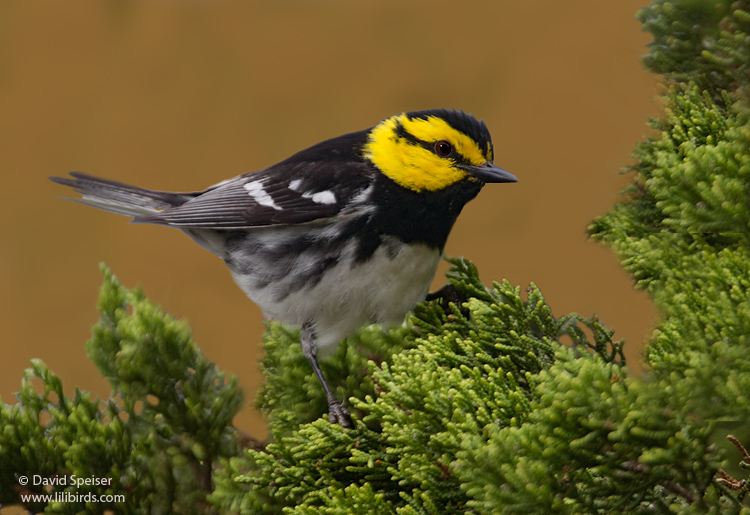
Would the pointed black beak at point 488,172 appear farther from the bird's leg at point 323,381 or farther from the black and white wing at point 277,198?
the bird's leg at point 323,381

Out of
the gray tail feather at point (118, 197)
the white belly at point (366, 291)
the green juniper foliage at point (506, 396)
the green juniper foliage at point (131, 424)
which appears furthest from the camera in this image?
the gray tail feather at point (118, 197)

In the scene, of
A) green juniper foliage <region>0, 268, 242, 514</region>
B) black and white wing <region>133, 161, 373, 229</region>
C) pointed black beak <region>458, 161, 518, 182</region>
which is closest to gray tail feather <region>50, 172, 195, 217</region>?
black and white wing <region>133, 161, 373, 229</region>

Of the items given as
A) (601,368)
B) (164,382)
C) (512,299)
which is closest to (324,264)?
(164,382)

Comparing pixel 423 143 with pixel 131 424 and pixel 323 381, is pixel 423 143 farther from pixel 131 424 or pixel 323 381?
pixel 131 424

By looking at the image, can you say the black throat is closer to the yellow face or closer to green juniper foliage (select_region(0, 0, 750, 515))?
the yellow face

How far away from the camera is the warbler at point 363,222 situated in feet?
4.15

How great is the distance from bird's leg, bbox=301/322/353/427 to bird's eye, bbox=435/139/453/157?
398 mm

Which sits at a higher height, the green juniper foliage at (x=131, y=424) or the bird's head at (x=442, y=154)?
the bird's head at (x=442, y=154)

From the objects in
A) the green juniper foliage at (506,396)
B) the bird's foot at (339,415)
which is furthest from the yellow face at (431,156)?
the bird's foot at (339,415)

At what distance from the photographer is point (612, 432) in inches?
22.6

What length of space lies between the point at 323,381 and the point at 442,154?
18.3 inches

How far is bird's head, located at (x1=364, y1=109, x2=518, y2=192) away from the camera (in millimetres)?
1289

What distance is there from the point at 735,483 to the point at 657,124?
1.39 feet

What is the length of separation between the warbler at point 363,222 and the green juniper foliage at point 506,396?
68 mm
